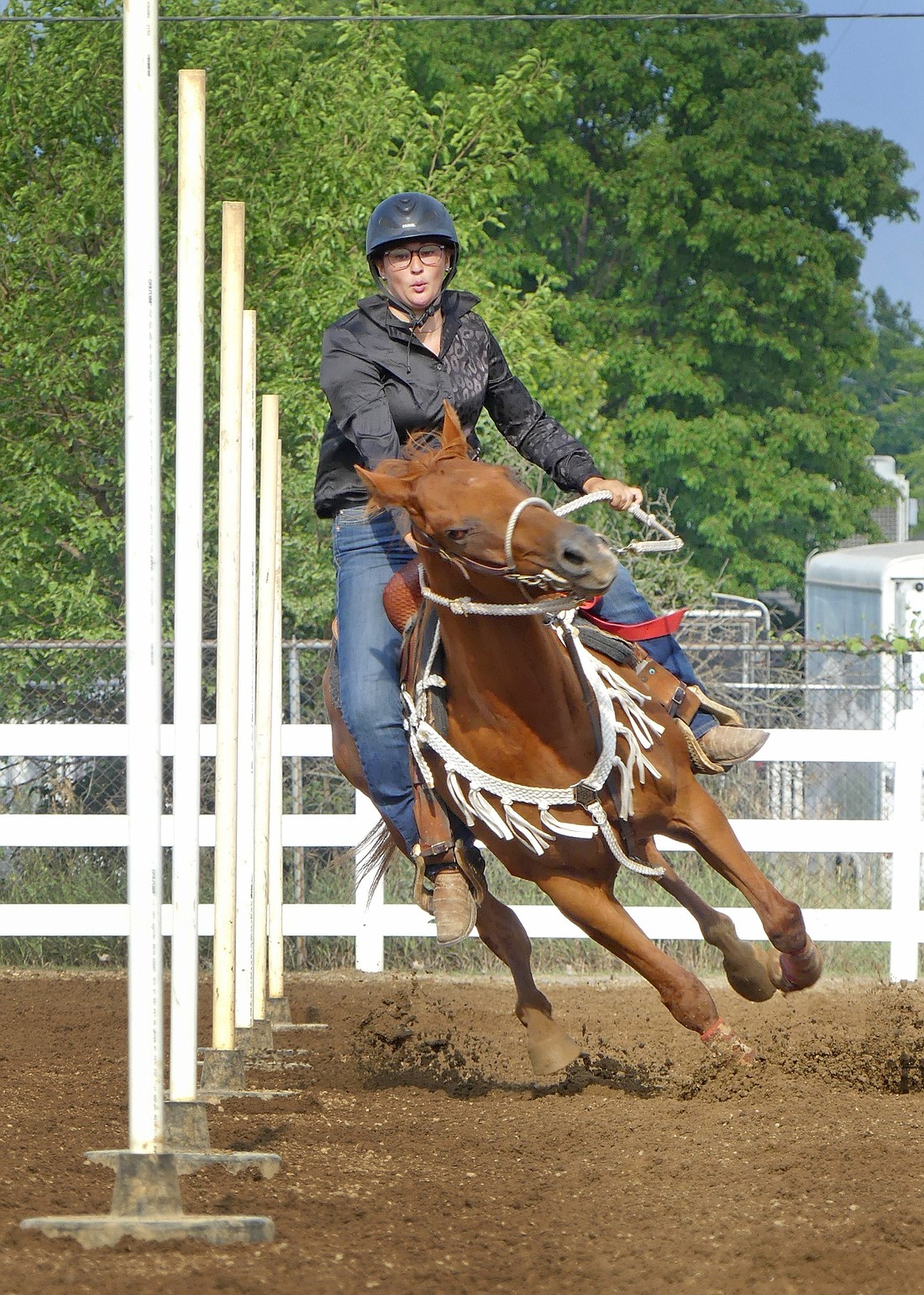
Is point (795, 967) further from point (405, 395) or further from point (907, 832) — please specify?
point (907, 832)

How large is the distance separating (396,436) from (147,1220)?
2.74m

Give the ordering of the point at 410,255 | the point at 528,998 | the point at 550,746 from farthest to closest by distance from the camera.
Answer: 1. the point at 528,998
2. the point at 410,255
3. the point at 550,746

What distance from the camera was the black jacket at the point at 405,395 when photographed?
5395 millimetres

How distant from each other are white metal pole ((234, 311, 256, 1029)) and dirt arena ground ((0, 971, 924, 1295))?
398mm

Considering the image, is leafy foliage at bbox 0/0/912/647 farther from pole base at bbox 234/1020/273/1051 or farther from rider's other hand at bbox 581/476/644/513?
rider's other hand at bbox 581/476/644/513

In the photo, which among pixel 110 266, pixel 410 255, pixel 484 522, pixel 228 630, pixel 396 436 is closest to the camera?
pixel 484 522

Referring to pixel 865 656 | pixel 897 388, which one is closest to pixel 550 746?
pixel 865 656

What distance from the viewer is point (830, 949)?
401 inches

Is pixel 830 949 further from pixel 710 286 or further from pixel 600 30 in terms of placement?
pixel 600 30

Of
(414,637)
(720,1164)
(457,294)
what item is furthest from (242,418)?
(720,1164)

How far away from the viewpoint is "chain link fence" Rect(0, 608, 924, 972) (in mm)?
10438

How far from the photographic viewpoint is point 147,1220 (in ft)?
11.2

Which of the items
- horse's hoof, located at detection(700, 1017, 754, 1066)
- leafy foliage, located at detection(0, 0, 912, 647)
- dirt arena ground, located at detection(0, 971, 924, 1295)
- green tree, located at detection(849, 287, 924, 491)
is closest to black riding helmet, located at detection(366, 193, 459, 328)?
horse's hoof, located at detection(700, 1017, 754, 1066)

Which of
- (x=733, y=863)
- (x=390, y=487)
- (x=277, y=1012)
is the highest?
(x=390, y=487)
